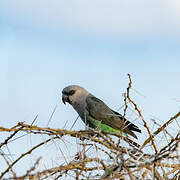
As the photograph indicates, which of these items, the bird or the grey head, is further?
the grey head

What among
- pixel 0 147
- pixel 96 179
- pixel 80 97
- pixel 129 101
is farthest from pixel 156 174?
pixel 80 97

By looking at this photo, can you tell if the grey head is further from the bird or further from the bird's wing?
the bird's wing

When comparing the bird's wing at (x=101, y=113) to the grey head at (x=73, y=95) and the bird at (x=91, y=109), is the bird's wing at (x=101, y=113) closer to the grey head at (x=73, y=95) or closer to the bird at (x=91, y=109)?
the bird at (x=91, y=109)

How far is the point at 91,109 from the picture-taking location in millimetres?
7867

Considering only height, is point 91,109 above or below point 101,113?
above

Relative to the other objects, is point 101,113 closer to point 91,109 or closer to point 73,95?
point 91,109

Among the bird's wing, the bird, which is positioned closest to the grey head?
the bird

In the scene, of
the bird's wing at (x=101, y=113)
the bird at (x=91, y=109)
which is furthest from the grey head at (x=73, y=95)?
the bird's wing at (x=101, y=113)

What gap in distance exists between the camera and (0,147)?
3008 millimetres

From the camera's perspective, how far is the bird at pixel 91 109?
300 inches

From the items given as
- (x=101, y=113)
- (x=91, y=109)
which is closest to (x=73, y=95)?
(x=91, y=109)

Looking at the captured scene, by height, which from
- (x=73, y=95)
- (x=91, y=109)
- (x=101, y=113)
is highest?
(x=73, y=95)

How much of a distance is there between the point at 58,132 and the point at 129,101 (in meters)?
0.84

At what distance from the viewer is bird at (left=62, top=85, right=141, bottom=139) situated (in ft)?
25.0
